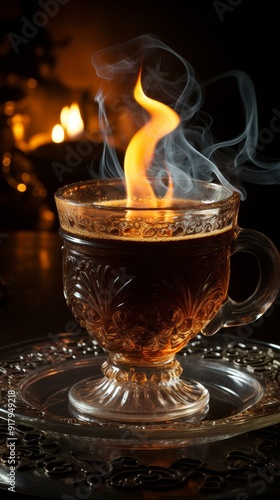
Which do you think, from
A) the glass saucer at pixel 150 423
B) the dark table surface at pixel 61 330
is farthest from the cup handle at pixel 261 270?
the dark table surface at pixel 61 330

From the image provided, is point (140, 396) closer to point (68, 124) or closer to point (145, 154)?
point (145, 154)

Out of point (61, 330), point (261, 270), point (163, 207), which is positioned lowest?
point (61, 330)

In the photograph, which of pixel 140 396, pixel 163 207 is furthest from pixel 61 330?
pixel 163 207

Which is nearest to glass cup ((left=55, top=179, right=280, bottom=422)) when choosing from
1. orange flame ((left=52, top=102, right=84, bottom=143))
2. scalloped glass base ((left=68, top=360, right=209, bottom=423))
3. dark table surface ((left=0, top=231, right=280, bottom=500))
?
scalloped glass base ((left=68, top=360, right=209, bottom=423))

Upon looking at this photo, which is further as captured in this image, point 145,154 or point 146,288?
point 145,154

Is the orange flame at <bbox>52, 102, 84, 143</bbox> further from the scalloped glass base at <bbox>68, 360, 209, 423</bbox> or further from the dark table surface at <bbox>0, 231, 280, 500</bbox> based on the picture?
the scalloped glass base at <bbox>68, 360, 209, 423</bbox>

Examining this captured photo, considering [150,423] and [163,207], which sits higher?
[163,207]

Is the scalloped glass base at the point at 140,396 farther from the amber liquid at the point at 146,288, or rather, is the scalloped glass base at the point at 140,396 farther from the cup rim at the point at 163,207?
the cup rim at the point at 163,207
